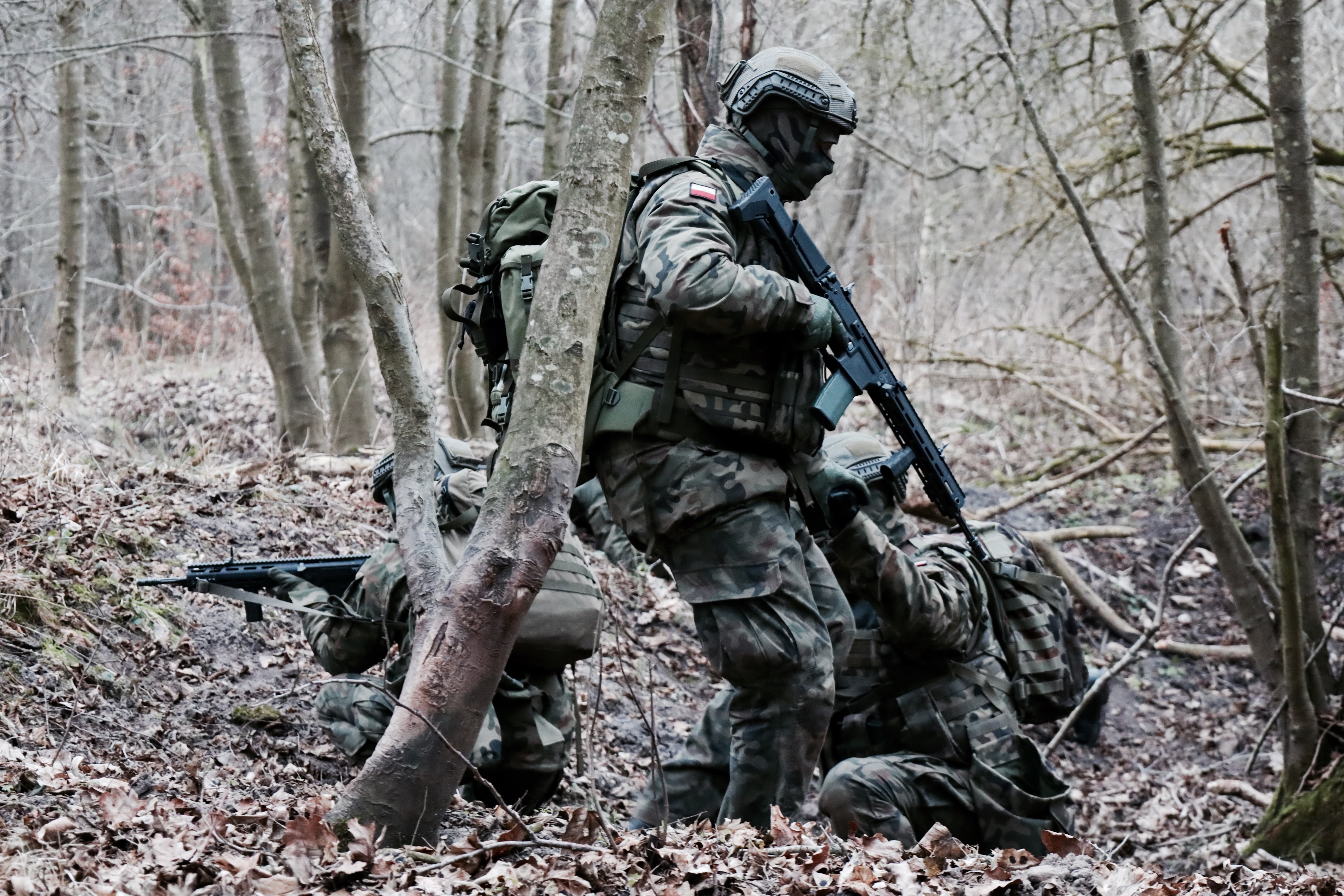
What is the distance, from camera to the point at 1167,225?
5383 millimetres

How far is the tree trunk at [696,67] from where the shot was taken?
648 centimetres

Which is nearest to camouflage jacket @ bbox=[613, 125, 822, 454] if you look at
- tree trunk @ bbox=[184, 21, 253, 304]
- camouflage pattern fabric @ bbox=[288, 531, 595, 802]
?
camouflage pattern fabric @ bbox=[288, 531, 595, 802]

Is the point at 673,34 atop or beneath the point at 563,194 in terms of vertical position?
atop

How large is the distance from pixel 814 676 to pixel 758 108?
1858mm

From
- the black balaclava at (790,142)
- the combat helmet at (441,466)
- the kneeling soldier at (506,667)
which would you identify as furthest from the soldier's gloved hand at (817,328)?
the combat helmet at (441,466)

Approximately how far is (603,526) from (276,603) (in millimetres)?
2826

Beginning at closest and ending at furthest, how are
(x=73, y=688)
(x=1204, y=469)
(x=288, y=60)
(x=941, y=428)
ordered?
(x=288, y=60), (x=73, y=688), (x=1204, y=469), (x=941, y=428)

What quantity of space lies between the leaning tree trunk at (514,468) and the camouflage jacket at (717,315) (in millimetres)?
562

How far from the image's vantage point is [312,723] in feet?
15.9

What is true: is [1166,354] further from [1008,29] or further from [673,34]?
[673,34]

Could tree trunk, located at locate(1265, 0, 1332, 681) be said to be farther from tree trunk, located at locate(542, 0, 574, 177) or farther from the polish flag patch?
tree trunk, located at locate(542, 0, 574, 177)

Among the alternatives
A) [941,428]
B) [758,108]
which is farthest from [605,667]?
[941,428]

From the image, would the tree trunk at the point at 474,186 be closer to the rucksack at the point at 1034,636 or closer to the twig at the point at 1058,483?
the twig at the point at 1058,483

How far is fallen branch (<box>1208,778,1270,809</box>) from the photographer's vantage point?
568 centimetres
